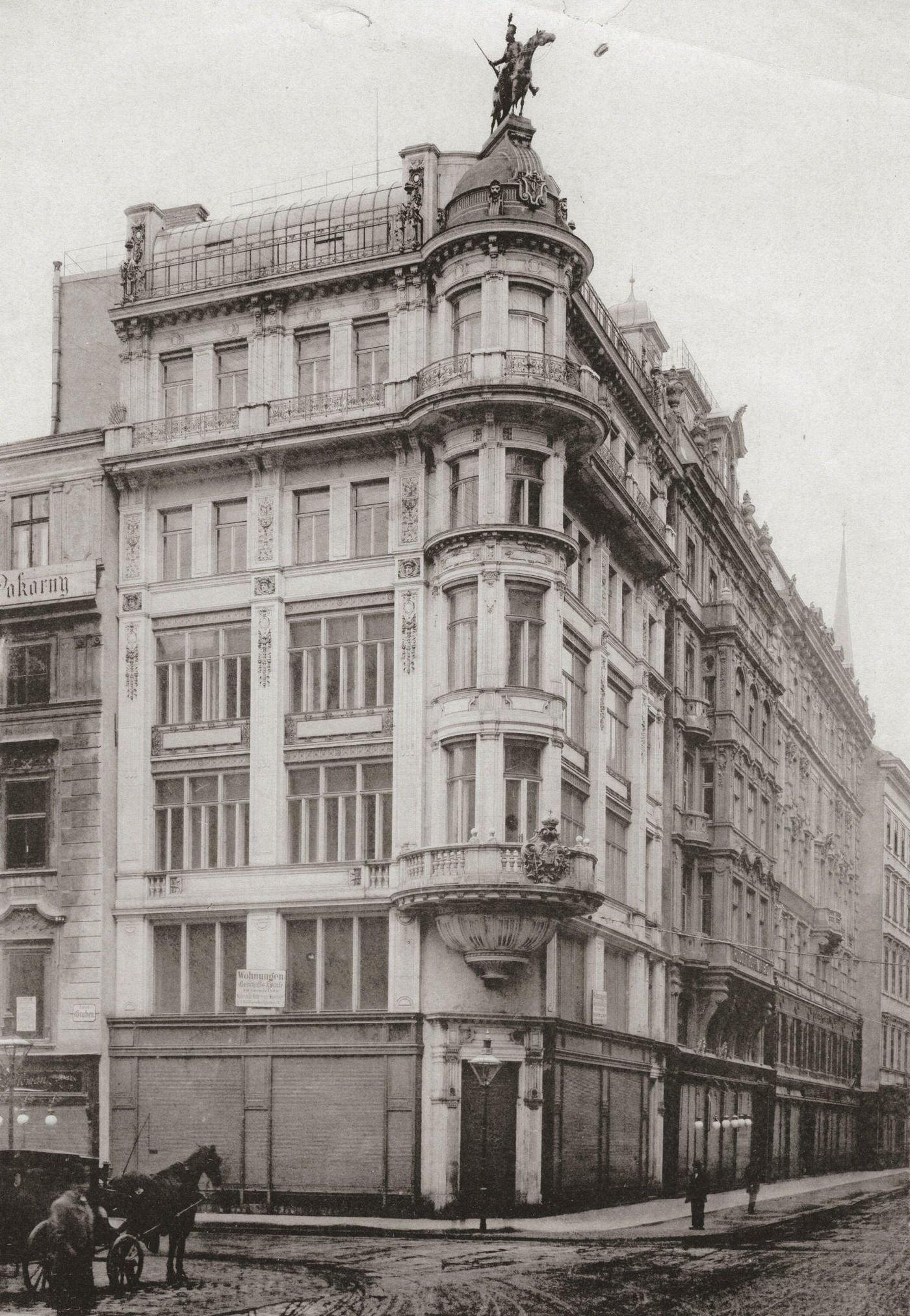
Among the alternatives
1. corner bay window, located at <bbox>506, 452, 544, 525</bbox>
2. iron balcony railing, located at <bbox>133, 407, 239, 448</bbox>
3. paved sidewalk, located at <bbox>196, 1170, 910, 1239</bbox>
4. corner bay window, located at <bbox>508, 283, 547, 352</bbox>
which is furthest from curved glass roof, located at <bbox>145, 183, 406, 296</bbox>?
paved sidewalk, located at <bbox>196, 1170, 910, 1239</bbox>

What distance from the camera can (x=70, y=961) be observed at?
39.2 m

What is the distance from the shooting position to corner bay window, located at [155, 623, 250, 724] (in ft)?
133

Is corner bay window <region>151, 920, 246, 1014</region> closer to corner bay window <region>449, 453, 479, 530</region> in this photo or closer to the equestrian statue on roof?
corner bay window <region>449, 453, 479, 530</region>

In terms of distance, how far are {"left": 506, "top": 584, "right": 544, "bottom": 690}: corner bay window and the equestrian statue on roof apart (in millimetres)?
15360

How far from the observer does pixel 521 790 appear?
39.6 metres

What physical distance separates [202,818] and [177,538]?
6666 millimetres

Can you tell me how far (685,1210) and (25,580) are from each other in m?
22.4

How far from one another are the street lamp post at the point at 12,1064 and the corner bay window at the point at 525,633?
13.0m

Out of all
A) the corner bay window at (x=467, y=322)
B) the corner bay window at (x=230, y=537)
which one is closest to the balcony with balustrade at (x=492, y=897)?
the corner bay window at (x=230, y=537)

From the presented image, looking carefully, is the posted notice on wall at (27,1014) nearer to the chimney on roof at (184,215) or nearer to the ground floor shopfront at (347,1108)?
the ground floor shopfront at (347,1108)

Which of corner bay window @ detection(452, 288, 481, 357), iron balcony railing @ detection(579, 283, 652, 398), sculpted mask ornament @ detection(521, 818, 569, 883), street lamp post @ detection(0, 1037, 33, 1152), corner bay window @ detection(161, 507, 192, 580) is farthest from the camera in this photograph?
iron balcony railing @ detection(579, 283, 652, 398)

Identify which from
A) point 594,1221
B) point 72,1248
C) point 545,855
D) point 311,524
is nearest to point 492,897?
point 545,855

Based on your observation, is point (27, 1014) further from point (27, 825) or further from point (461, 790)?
point (461, 790)

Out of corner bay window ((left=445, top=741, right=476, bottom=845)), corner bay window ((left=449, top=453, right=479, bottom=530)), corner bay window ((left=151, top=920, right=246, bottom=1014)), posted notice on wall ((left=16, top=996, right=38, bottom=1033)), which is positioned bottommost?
posted notice on wall ((left=16, top=996, right=38, bottom=1033))
